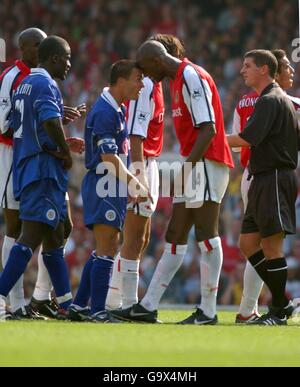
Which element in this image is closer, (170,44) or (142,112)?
(170,44)

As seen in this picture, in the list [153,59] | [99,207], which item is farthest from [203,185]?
Answer: [153,59]

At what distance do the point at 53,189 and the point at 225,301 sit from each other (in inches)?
279

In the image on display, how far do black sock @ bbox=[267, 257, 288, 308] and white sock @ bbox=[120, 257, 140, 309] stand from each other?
3.47ft

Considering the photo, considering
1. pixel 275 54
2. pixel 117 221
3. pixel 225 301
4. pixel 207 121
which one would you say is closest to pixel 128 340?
pixel 117 221

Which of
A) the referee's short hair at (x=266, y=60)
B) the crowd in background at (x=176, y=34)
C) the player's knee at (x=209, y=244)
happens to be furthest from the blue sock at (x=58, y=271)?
the crowd in background at (x=176, y=34)

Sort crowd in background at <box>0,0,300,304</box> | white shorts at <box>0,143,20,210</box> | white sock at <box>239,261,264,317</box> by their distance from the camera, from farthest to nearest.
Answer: crowd in background at <box>0,0,300,304</box> < white sock at <box>239,261,264,317</box> < white shorts at <box>0,143,20,210</box>

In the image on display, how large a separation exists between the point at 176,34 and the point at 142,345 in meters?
13.4

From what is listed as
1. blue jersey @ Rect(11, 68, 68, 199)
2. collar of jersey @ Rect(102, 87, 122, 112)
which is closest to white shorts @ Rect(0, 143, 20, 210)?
blue jersey @ Rect(11, 68, 68, 199)

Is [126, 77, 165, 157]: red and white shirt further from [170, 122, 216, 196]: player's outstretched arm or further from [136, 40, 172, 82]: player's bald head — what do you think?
[170, 122, 216, 196]: player's outstretched arm

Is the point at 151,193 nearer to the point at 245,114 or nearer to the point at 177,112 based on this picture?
the point at 177,112

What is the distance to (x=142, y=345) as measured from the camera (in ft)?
21.9

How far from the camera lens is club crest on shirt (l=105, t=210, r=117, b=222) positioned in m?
8.12

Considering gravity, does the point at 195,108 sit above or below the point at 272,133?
above

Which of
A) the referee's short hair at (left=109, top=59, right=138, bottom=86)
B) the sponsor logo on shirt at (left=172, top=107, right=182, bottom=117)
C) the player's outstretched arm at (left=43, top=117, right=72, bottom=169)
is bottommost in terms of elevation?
the player's outstretched arm at (left=43, top=117, right=72, bottom=169)
